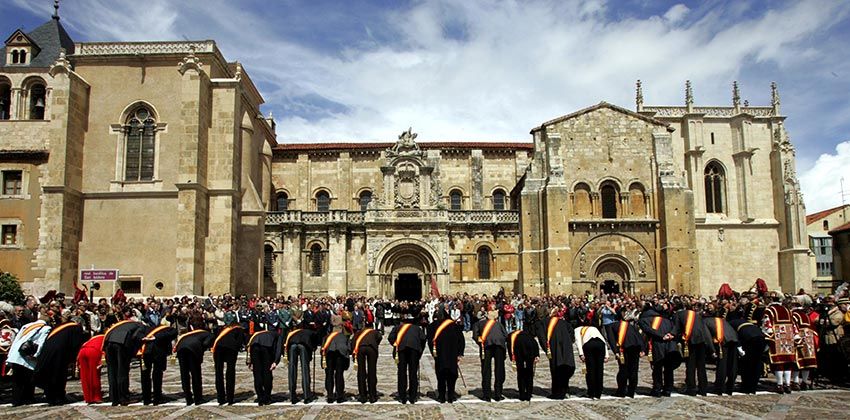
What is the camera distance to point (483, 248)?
3238cm

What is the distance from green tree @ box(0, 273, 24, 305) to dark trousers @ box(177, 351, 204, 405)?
16.1 meters

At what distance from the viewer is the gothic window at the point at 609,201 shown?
3061cm

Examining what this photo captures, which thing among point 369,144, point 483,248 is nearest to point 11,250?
point 369,144

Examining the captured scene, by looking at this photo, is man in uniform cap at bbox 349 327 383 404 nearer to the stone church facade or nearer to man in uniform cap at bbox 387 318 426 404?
man in uniform cap at bbox 387 318 426 404

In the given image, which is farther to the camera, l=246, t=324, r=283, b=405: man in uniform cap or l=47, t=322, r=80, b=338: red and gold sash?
l=47, t=322, r=80, b=338: red and gold sash

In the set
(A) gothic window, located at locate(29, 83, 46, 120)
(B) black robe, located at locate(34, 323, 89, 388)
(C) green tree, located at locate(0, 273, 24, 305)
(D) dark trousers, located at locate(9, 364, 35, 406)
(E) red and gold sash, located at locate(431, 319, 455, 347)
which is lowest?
(D) dark trousers, located at locate(9, 364, 35, 406)

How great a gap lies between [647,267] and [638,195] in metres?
3.69

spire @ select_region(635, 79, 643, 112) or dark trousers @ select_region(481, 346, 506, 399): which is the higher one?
spire @ select_region(635, 79, 643, 112)

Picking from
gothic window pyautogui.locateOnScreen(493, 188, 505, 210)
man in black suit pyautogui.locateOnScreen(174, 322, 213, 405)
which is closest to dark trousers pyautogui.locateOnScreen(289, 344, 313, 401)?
man in black suit pyautogui.locateOnScreen(174, 322, 213, 405)

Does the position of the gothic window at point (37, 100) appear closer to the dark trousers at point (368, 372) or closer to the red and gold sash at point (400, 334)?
the dark trousers at point (368, 372)

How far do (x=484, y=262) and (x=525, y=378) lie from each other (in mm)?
22522

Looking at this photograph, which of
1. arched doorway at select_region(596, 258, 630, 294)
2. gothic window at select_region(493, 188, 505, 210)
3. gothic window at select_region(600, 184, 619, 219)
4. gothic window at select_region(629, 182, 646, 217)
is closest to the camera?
arched doorway at select_region(596, 258, 630, 294)

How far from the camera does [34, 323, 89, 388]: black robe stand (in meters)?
9.71

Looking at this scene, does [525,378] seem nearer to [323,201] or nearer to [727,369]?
[727,369]
